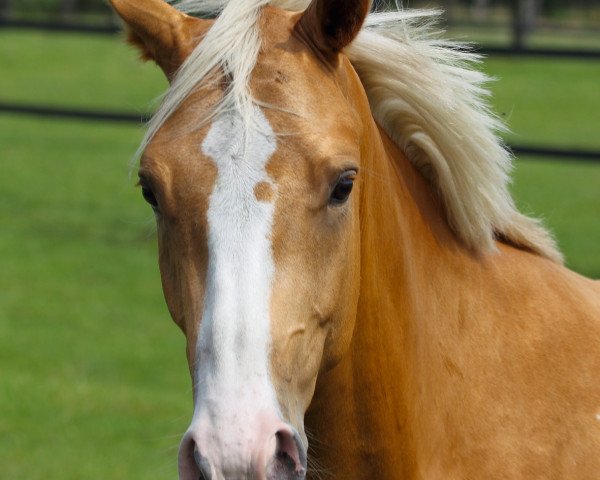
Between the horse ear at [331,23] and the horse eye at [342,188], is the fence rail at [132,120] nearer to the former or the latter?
the horse ear at [331,23]

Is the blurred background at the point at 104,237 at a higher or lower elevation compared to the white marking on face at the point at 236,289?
lower

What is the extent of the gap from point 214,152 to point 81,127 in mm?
15736

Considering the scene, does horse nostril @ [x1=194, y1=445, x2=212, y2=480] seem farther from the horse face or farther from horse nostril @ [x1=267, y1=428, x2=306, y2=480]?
horse nostril @ [x1=267, y1=428, x2=306, y2=480]

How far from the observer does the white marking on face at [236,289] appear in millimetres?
1959

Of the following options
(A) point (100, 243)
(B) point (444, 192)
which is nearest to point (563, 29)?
(A) point (100, 243)

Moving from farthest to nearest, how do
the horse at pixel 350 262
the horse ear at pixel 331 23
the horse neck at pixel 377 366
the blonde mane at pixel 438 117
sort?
the blonde mane at pixel 438 117, the horse neck at pixel 377 366, the horse ear at pixel 331 23, the horse at pixel 350 262

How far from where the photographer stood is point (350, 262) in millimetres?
2316

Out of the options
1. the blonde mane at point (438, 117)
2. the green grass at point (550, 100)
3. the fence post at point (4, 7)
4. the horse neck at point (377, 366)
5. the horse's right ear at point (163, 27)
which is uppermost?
the horse's right ear at point (163, 27)

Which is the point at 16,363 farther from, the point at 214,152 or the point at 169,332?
the point at 214,152

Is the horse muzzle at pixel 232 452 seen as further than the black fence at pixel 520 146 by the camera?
No

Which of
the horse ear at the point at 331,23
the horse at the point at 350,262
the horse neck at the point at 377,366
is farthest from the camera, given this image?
the horse neck at the point at 377,366

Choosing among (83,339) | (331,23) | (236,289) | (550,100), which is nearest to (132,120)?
(83,339)

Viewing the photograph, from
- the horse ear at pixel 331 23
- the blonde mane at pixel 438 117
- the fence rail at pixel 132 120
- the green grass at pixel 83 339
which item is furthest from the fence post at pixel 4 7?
the horse ear at pixel 331 23

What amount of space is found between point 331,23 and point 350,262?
0.54 metres
